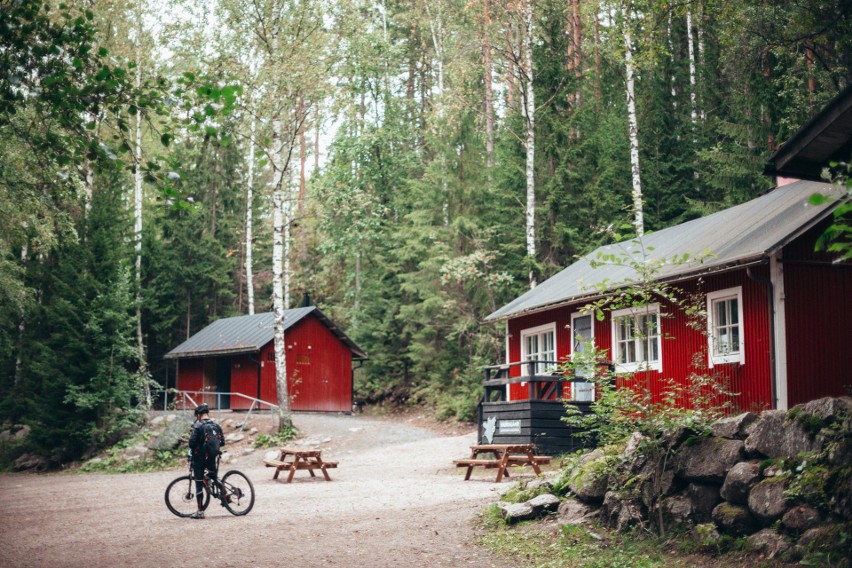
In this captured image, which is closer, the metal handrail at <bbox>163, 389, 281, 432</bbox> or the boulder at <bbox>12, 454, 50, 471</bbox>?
the boulder at <bbox>12, 454, 50, 471</bbox>

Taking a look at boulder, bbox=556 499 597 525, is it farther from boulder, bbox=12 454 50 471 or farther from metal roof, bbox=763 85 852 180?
boulder, bbox=12 454 50 471

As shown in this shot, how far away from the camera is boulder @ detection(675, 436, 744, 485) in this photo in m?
8.35

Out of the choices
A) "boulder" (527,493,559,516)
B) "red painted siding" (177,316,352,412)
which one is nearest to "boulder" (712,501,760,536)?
"boulder" (527,493,559,516)

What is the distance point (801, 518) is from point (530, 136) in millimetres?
22538

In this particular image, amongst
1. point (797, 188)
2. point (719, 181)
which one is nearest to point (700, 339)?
point (797, 188)

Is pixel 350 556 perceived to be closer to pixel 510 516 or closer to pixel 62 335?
pixel 510 516

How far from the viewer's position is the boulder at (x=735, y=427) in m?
8.55

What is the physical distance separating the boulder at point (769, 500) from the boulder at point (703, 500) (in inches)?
24.1

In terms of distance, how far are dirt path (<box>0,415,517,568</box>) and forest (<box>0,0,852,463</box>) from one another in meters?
6.22

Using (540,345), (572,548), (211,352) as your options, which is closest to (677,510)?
(572,548)

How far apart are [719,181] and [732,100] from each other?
5.78 meters

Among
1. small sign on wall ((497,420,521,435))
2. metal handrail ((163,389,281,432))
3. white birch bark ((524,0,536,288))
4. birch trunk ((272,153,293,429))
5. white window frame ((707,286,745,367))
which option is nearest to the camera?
white window frame ((707,286,745,367))

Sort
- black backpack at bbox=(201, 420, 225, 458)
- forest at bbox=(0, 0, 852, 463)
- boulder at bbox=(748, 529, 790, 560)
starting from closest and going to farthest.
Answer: boulder at bbox=(748, 529, 790, 560), black backpack at bbox=(201, 420, 225, 458), forest at bbox=(0, 0, 852, 463)

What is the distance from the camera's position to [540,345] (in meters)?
21.3
